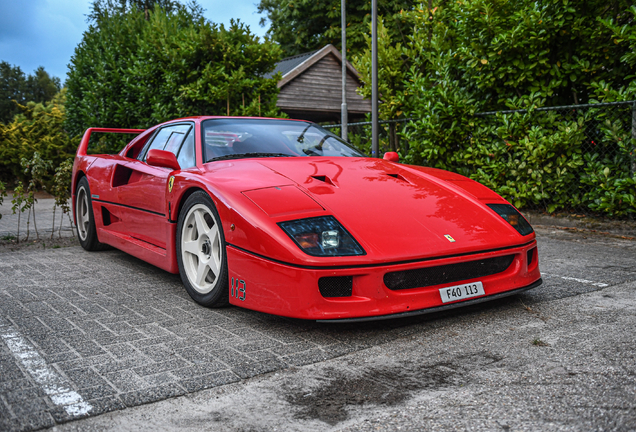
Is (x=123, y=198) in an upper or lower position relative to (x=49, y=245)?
upper

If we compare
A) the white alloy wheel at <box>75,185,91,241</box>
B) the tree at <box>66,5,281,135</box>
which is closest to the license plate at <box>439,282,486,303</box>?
the white alloy wheel at <box>75,185,91,241</box>

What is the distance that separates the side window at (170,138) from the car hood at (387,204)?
2.74ft

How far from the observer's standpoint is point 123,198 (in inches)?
183

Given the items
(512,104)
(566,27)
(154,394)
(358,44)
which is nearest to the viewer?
(154,394)

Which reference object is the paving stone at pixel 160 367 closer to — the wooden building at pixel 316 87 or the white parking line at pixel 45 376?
the white parking line at pixel 45 376

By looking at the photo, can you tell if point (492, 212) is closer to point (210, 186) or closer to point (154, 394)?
point (210, 186)

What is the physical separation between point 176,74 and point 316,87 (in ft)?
42.7

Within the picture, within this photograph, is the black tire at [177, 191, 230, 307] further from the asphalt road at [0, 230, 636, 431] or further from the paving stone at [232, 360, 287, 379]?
the paving stone at [232, 360, 287, 379]

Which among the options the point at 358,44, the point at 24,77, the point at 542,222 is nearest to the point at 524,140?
the point at 542,222

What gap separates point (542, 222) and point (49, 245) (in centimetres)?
599

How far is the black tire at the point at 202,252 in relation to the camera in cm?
321

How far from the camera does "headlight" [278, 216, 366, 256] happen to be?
8.87ft

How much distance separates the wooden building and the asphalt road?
18732 millimetres

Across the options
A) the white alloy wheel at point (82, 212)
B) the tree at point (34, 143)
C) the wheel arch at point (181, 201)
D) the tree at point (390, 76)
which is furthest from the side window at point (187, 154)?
the tree at point (34, 143)
